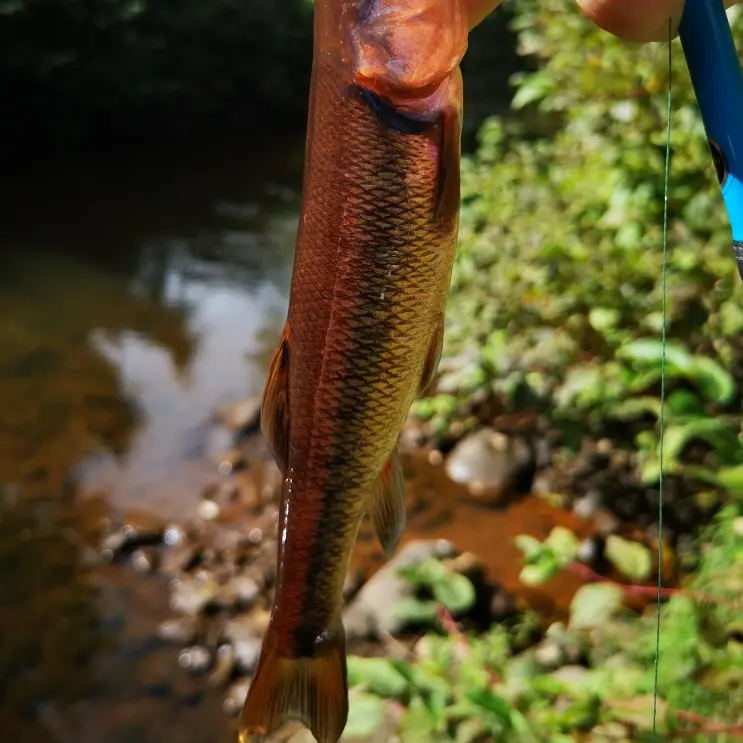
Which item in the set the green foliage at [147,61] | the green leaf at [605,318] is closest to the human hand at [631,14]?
the green leaf at [605,318]

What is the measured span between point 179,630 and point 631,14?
11.1 feet

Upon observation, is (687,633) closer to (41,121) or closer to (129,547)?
(129,547)

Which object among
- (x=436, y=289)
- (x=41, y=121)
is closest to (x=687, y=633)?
(x=436, y=289)

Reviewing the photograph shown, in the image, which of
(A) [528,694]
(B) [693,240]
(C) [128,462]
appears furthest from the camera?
(C) [128,462]

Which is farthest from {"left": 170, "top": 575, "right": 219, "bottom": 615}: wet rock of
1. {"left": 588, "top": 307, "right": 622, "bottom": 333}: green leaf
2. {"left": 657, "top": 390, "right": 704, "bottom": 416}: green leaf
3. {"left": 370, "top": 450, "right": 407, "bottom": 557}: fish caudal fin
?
{"left": 370, "top": 450, "right": 407, "bottom": 557}: fish caudal fin

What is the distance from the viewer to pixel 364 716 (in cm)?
187

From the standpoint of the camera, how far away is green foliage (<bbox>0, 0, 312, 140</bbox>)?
37.6 feet

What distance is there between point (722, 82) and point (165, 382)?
5548 millimetres

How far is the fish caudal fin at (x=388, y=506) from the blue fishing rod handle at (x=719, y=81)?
1.87ft

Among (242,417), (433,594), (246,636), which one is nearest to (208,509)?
(242,417)

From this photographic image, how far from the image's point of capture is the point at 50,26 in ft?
38.0

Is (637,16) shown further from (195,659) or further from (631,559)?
(195,659)

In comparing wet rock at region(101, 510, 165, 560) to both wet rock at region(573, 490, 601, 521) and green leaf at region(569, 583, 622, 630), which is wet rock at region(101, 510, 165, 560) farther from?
green leaf at region(569, 583, 622, 630)

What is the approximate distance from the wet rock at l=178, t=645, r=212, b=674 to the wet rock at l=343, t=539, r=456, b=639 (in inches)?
Result: 27.4
